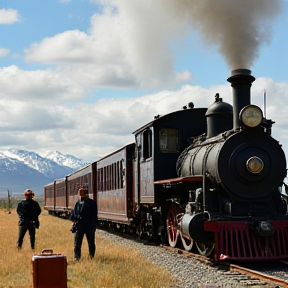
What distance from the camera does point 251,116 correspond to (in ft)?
A: 34.7

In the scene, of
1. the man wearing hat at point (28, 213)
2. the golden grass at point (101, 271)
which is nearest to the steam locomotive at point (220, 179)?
the golden grass at point (101, 271)

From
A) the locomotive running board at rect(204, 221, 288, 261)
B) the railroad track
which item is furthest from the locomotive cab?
the locomotive running board at rect(204, 221, 288, 261)

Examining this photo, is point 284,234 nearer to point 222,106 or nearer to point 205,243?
point 205,243

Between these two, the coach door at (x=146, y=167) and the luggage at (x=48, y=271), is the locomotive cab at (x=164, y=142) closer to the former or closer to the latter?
the coach door at (x=146, y=167)

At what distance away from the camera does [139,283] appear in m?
7.77

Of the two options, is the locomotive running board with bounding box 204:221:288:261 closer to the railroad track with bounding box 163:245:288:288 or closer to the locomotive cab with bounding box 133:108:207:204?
the railroad track with bounding box 163:245:288:288

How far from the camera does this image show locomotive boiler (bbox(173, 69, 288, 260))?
10.4 meters

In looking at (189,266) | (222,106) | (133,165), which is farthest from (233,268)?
(133,165)

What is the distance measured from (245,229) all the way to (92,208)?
9.51ft

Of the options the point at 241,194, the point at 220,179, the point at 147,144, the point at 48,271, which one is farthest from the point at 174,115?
the point at 48,271

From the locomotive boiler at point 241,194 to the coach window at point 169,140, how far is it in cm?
191

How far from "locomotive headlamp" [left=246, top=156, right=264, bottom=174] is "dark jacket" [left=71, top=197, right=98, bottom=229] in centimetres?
303

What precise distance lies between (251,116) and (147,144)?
373 cm

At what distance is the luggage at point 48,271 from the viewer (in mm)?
7203
